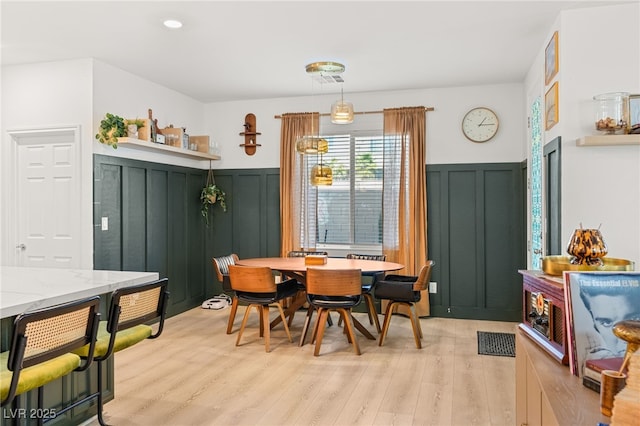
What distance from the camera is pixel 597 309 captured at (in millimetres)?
1356

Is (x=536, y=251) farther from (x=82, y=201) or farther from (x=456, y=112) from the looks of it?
(x=82, y=201)

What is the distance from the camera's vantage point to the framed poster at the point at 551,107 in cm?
364

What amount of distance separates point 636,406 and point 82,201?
4.89 meters

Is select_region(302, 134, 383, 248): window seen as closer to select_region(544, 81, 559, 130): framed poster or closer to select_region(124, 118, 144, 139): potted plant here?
select_region(124, 118, 144, 139): potted plant

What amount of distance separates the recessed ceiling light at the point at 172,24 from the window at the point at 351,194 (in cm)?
262

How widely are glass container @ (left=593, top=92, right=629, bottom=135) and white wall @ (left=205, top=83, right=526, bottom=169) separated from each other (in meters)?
2.31

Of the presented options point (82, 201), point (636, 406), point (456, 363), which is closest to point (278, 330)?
point (456, 363)

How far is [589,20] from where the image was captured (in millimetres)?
3436

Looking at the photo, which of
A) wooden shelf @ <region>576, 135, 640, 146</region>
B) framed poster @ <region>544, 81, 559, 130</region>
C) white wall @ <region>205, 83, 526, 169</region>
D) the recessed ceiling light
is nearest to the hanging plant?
white wall @ <region>205, 83, 526, 169</region>

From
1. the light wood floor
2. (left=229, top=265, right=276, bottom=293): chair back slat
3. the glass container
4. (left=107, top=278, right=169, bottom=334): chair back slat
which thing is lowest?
the light wood floor

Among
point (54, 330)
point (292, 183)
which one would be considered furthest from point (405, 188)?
point (54, 330)

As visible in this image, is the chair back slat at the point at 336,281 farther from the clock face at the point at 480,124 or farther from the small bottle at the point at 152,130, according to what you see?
the clock face at the point at 480,124

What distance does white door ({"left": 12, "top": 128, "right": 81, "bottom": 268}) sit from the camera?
485 cm

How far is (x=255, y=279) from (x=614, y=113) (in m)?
3.11
